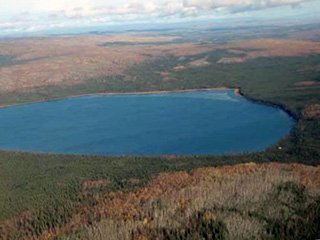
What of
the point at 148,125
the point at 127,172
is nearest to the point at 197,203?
the point at 127,172

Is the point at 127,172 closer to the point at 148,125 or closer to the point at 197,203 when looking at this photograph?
the point at 197,203

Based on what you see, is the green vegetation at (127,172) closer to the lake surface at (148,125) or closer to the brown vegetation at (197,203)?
the brown vegetation at (197,203)

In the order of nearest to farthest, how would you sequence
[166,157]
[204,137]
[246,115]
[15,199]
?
[15,199] < [166,157] < [204,137] < [246,115]

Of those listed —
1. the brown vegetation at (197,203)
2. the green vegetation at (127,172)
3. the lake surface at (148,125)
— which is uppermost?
the brown vegetation at (197,203)

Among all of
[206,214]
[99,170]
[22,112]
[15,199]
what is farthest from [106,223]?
[22,112]

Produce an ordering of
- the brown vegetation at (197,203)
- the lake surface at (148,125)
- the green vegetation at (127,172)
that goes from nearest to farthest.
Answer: the brown vegetation at (197,203)
the green vegetation at (127,172)
the lake surface at (148,125)

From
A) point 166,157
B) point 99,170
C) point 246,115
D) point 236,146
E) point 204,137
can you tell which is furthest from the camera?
point 246,115

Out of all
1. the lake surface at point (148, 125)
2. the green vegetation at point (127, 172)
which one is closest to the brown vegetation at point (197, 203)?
the green vegetation at point (127, 172)

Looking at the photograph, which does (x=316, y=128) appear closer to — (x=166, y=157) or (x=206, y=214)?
(x=166, y=157)
